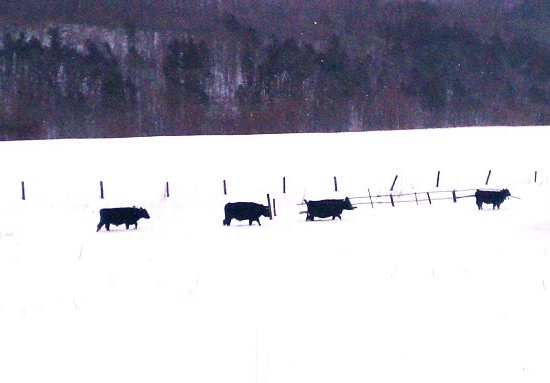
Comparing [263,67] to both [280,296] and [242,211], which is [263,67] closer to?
[242,211]

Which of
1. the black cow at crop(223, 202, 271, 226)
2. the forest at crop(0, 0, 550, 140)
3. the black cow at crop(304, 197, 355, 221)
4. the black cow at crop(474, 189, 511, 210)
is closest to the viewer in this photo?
the black cow at crop(223, 202, 271, 226)

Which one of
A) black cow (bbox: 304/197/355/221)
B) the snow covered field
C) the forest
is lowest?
the snow covered field

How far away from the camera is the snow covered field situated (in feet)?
22.3

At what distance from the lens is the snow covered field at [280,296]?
22.3 feet

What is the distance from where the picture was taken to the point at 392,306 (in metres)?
8.85

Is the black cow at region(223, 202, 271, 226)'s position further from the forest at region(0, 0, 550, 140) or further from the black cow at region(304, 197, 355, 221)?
the forest at region(0, 0, 550, 140)

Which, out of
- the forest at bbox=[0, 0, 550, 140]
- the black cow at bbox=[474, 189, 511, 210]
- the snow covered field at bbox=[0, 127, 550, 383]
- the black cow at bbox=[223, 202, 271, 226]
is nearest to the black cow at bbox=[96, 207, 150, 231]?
the snow covered field at bbox=[0, 127, 550, 383]

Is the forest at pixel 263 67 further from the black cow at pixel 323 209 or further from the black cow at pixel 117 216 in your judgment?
the black cow at pixel 323 209

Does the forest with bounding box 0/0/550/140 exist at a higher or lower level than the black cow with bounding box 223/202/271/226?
higher

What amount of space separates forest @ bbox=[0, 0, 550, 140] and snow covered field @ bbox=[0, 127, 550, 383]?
150 ft

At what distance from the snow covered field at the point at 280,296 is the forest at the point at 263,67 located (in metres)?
45.9

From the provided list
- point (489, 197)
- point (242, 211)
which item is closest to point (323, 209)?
point (242, 211)

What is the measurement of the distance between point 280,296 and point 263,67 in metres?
69.8

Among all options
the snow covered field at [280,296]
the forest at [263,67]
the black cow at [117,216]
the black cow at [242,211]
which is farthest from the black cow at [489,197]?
the forest at [263,67]
